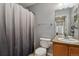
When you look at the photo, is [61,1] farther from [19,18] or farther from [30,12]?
[19,18]

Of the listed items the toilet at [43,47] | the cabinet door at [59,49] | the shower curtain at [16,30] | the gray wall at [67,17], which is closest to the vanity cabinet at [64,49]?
the cabinet door at [59,49]

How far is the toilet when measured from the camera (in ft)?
5.57

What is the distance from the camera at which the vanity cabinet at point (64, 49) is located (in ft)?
5.35

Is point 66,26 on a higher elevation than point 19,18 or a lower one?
lower

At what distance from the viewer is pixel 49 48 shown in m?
1.69

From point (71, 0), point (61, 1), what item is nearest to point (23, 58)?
point (61, 1)

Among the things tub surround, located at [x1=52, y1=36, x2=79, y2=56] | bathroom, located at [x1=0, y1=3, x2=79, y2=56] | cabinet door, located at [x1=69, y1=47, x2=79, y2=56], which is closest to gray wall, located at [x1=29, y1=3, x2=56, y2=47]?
bathroom, located at [x1=0, y1=3, x2=79, y2=56]

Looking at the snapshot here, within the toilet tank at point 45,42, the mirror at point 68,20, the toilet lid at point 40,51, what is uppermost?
the mirror at point 68,20

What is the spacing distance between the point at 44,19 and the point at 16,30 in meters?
0.49

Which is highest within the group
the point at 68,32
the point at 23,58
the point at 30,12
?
the point at 30,12

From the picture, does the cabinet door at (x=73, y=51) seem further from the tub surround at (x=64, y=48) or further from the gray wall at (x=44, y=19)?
the gray wall at (x=44, y=19)

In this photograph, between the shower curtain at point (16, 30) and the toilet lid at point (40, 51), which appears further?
the toilet lid at point (40, 51)

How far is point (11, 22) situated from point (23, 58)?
619 millimetres

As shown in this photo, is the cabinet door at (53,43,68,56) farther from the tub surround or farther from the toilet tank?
the toilet tank
